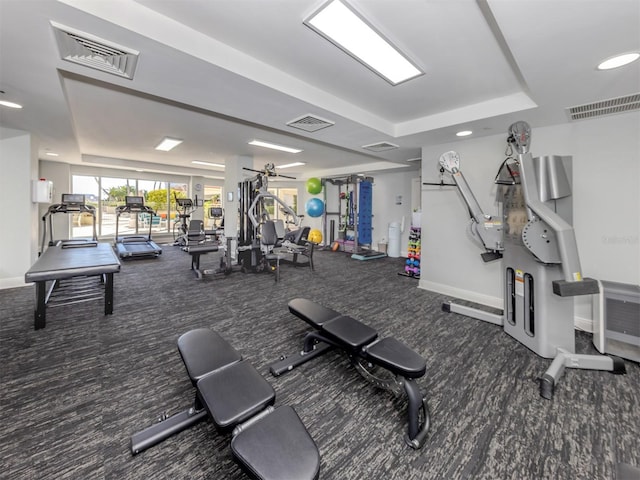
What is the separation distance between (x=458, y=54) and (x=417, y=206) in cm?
503

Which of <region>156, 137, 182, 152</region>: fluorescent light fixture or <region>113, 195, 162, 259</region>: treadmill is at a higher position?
<region>156, 137, 182, 152</region>: fluorescent light fixture

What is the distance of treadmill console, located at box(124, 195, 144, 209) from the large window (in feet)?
3.15

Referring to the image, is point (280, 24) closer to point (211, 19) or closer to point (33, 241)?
point (211, 19)

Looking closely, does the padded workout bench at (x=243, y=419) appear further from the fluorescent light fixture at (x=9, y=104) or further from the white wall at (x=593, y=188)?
the white wall at (x=593, y=188)

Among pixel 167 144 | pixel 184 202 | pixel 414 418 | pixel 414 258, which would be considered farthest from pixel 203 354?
pixel 184 202

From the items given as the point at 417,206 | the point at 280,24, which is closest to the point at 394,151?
the point at 417,206

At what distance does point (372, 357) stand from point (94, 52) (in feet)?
9.59

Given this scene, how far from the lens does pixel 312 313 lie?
241 centimetres

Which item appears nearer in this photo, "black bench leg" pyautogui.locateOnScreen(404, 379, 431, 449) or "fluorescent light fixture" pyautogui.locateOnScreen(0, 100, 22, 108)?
"black bench leg" pyautogui.locateOnScreen(404, 379, 431, 449)

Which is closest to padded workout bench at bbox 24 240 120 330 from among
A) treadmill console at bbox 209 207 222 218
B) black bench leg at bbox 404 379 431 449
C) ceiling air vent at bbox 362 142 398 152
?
black bench leg at bbox 404 379 431 449

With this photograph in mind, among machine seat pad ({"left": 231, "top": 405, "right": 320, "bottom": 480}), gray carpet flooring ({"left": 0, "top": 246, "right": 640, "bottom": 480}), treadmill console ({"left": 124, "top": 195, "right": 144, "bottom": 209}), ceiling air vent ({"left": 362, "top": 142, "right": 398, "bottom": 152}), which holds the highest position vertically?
ceiling air vent ({"left": 362, "top": 142, "right": 398, "bottom": 152})

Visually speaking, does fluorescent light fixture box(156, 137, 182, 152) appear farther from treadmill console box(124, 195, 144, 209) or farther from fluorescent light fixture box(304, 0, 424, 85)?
fluorescent light fixture box(304, 0, 424, 85)

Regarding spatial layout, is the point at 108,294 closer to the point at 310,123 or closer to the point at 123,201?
the point at 310,123

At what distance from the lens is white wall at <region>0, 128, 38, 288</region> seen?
3.93 metres
